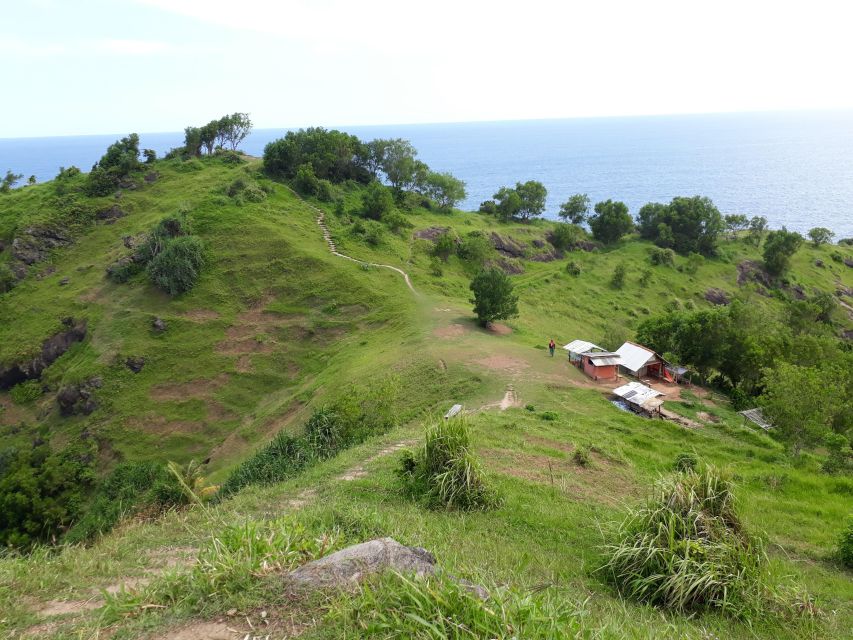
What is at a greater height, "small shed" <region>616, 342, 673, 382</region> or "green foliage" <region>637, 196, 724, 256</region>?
"green foliage" <region>637, 196, 724, 256</region>

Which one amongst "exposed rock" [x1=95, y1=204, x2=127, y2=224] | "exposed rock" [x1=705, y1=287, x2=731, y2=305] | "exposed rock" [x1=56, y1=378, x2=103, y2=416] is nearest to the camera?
"exposed rock" [x1=56, y1=378, x2=103, y2=416]

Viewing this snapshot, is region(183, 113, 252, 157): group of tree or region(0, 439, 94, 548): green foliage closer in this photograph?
region(0, 439, 94, 548): green foliage

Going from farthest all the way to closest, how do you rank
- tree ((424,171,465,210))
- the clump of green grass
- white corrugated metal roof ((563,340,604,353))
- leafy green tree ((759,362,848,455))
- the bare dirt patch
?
tree ((424,171,465,210)) → the bare dirt patch → white corrugated metal roof ((563,340,604,353)) → leafy green tree ((759,362,848,455)) → the clump of green grass

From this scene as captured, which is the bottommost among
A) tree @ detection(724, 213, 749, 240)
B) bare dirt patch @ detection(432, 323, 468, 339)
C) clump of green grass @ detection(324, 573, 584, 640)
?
bare dirt patch @ detection(432, 323, 468, 339)

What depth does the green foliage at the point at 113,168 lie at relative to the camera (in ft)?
238

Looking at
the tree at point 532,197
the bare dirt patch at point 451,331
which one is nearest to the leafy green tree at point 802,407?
the bare dirt patch at point 451,331

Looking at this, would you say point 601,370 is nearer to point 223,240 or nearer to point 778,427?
point 778,427

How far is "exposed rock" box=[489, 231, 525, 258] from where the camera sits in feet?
264

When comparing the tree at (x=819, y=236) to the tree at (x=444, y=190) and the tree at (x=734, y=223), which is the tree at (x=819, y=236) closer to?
the tree at (x=734, y=223)

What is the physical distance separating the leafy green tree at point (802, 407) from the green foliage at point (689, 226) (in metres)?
68.8

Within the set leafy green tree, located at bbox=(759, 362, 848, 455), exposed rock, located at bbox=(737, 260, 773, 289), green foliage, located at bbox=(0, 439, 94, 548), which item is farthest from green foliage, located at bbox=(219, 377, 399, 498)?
exposed rock, located at bbox=(737, 260, 773, 289)

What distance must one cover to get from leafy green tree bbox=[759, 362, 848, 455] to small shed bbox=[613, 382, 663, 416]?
6107 millimetres

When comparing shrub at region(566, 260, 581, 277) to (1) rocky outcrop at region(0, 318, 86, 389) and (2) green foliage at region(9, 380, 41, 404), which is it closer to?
(1) rocky outcrop at region(0, 318, 86, 389)

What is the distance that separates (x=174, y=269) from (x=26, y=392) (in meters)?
18.4
